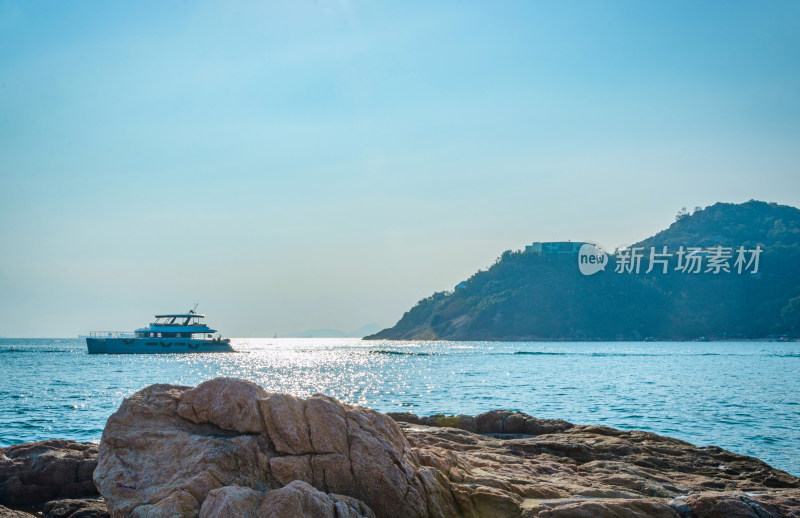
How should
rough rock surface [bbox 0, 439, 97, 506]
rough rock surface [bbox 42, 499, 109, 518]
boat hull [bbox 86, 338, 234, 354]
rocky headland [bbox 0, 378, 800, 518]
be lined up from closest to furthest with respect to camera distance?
rocky headland [bbox 0, 378, 800, 518]
rough rock surface [bbox 42, 499, 109, 518]
rough rock surface [bbox 0, 439, 97, 506]
boat hull [bbox 86, 338, 234, 354]

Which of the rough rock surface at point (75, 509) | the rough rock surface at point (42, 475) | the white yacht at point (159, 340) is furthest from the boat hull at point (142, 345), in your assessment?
the rough rock surface at point (75, 509)

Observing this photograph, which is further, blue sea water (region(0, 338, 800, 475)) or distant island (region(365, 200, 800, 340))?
distant island (region(365, 200, 800, 340))

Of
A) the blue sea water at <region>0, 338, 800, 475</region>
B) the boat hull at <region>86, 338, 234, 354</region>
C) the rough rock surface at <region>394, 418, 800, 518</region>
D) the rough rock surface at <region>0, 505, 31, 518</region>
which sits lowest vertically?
the boat hull at <region>86, 338, 234, 354</region>

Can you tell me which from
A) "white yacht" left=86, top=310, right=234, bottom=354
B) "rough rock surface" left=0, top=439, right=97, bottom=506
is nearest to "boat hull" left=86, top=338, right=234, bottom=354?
"white yacht" left=86, top=310, right=234, bottom=354

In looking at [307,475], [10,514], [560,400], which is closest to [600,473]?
[307,475]

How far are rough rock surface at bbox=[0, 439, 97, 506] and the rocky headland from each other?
19 millimetres

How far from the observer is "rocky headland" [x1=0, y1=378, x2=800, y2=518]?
8.95 m

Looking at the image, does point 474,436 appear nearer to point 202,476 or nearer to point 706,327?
point 202,476

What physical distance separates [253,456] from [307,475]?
89 cm

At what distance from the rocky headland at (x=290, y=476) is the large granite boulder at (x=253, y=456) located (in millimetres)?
17

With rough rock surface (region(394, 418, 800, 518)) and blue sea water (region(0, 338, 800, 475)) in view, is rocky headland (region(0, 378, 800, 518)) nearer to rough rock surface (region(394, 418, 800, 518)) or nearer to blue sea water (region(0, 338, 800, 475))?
rough rock surface (region(394, 418, 800, 518))

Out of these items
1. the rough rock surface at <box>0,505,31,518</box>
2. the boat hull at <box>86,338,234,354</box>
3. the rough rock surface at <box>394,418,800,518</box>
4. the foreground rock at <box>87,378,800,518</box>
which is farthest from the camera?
the boat hull at <box>86,338,234,354</box>

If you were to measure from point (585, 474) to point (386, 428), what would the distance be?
468cm

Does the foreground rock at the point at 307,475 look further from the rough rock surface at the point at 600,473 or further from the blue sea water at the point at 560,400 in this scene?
the blue sea water at the point at 560,400
